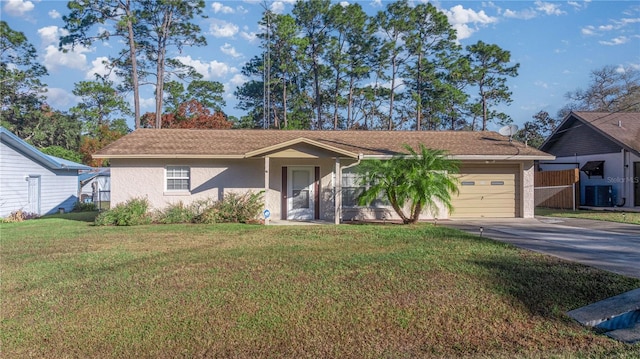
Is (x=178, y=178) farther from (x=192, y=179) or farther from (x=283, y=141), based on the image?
(x=283, y=141)

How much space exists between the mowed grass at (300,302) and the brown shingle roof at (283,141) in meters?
6.25

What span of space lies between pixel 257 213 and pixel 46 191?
37.7 ft

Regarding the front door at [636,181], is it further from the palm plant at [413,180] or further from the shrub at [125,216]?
the shrub at [125,216]

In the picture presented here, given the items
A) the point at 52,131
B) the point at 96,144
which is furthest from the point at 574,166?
the point at 52,131

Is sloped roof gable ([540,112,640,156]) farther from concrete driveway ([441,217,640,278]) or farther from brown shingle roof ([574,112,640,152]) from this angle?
concrete driveway ([441,217,640,278])

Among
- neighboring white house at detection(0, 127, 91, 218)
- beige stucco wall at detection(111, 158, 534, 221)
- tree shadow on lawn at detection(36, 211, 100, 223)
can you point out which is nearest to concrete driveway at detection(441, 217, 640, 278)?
beige stucco wall at detection(111, 158, 534, 221)

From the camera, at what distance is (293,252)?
8.28 meters

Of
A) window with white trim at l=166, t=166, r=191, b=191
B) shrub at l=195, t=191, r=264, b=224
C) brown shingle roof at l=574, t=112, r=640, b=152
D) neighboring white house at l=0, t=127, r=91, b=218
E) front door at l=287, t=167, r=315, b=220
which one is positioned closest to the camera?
shrub at l=195, t=191, r=264, b=224

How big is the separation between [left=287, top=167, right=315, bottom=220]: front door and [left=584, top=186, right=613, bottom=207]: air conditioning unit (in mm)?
15135

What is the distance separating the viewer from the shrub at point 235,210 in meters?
14.0

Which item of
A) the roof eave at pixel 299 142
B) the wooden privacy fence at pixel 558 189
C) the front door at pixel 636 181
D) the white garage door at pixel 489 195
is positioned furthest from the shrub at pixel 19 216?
the front door at pixel 636 181

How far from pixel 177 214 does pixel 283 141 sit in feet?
16.0

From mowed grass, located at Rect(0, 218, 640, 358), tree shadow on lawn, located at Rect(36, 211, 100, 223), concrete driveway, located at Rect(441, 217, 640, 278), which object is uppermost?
tree shadow on lawn, located at Rect(36, 211, 100, 223)

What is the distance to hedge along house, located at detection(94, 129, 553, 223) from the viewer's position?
46.5ft
